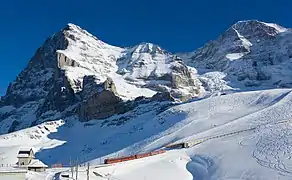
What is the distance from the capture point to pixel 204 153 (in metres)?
67.1

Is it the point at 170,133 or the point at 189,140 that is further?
the point at 170,133

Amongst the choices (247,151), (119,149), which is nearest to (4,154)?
(119,149)

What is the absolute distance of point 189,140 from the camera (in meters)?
85.1

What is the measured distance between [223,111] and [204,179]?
5936 centimetres

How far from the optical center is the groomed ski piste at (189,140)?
2169 inches

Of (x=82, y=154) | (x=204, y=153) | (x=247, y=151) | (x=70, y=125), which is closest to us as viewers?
(x=247, y=151)

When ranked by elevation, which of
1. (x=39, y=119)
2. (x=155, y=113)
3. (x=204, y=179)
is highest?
(x=39, y=119)

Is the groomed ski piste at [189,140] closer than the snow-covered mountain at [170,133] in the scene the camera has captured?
Yes

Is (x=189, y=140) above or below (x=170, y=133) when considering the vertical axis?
below

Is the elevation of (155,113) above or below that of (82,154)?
above

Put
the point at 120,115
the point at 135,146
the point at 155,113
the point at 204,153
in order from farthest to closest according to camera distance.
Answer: the point at 120,115 → the point at 155,113 → the point at 135,146 → the point at 204,153

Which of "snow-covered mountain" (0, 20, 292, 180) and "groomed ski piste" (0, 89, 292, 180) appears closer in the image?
"groomed ski piste" (0, 89, 292, 180)

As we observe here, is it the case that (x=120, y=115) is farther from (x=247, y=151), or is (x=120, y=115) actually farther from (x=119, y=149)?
(x=247, y=151)

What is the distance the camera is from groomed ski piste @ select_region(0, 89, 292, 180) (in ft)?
181
